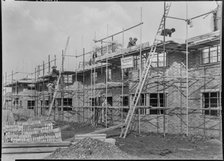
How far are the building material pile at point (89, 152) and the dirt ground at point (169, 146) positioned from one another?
2.15 ft

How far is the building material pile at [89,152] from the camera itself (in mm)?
9977

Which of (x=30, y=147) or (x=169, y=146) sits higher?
(x=30, y=147)

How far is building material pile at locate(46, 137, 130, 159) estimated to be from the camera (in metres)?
9.98

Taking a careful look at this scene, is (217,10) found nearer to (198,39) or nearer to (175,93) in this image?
(198,39)

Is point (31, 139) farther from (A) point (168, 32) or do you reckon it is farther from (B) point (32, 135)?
(A) point (168, 32)

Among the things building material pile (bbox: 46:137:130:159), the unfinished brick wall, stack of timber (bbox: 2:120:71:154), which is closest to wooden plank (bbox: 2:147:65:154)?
stack of timber (bbox: 2:120:71:154)

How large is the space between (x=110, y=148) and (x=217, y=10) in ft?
27.0

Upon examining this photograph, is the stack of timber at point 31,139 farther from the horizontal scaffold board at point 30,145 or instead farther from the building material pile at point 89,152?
the building material pile at point 89,152

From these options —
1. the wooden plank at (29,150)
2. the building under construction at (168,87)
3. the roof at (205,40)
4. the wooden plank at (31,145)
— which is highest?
the roof at (205,40)

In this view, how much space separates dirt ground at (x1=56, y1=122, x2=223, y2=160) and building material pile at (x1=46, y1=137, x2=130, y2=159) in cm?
66

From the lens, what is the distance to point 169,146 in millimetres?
11945

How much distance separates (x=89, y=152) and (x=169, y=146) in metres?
3.42

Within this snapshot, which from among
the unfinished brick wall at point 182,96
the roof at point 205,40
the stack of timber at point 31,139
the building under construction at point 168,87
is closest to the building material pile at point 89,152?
the stack of timber at point 31,139

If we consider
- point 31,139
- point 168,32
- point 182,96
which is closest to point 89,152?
point 31,139
